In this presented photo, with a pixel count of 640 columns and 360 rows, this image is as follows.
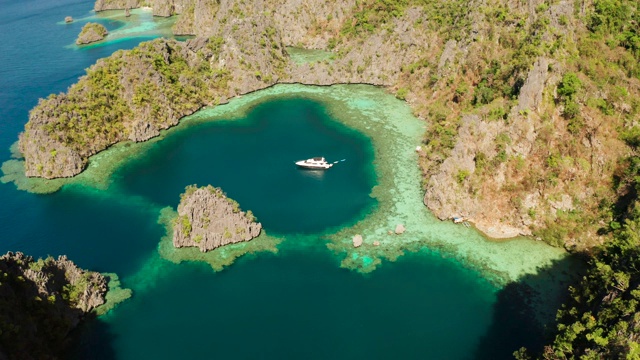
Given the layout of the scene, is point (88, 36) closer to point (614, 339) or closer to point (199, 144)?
point (199, 144)

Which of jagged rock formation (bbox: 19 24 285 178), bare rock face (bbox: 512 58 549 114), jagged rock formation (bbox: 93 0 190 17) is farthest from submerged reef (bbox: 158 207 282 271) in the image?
jagged rock formation (bbox: 93 0 190 17)

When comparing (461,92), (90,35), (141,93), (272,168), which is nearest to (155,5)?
(90,35)

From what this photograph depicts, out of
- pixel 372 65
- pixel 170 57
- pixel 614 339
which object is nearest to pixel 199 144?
pixel 170 57

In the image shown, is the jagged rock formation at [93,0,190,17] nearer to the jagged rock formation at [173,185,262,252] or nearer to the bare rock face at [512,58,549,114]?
the jagged rock formation at [173,185,262,252]

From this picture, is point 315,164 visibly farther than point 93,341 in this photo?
Yes

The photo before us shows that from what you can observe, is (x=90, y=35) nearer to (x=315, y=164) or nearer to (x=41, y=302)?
(x=315, y=164)
